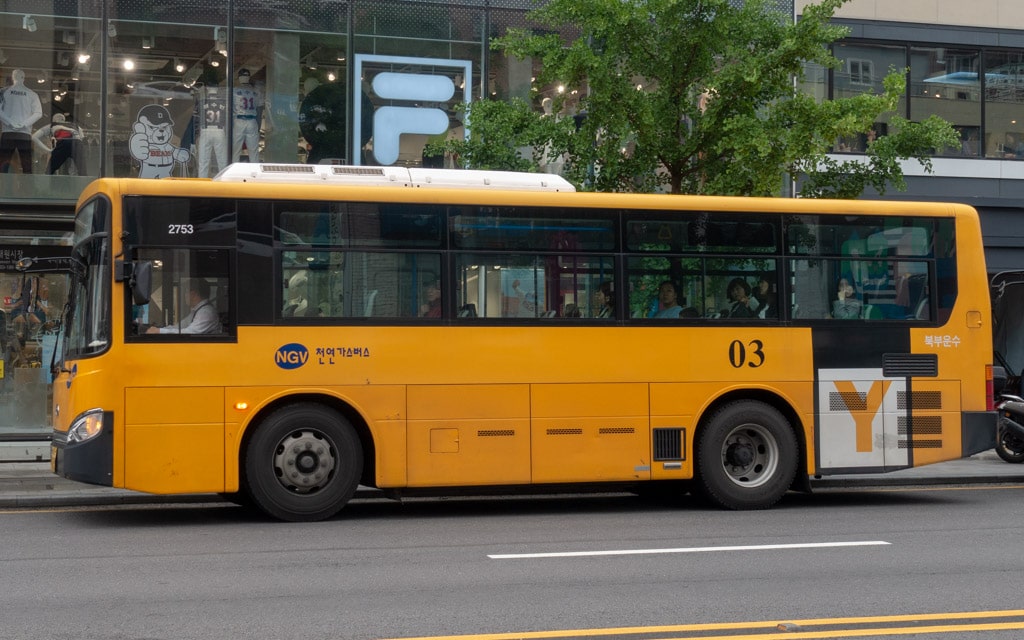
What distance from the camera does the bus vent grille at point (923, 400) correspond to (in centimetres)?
1344

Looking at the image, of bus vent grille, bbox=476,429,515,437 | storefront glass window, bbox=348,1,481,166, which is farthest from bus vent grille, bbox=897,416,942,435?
storefront glass window, bbox=348,1,481,166

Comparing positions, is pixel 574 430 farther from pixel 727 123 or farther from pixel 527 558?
pixel 727 123

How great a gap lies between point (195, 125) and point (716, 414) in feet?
33.4

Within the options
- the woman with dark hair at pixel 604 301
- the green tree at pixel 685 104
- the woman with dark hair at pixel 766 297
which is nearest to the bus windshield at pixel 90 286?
the woman with dark hair at pixel 604 301

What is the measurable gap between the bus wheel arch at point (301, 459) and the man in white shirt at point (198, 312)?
994 millimetres

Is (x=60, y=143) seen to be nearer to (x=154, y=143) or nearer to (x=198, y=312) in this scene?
(x=154, y=143)

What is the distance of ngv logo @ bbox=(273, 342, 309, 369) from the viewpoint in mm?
11641

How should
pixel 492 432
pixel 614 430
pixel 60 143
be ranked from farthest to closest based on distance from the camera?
1. pixel 60 143
2. pixel 614 430
3. pixel 492 432

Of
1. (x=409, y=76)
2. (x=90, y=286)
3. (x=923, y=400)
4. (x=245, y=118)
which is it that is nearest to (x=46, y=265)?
(x=90, y=286)

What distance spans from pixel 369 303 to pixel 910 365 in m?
5.90

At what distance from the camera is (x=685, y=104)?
16.1 m

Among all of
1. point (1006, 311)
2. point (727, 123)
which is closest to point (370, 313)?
point (727, 123)

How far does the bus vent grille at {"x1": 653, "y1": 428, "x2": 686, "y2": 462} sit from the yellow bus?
0.07 feet

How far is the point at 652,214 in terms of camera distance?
12812 mm
